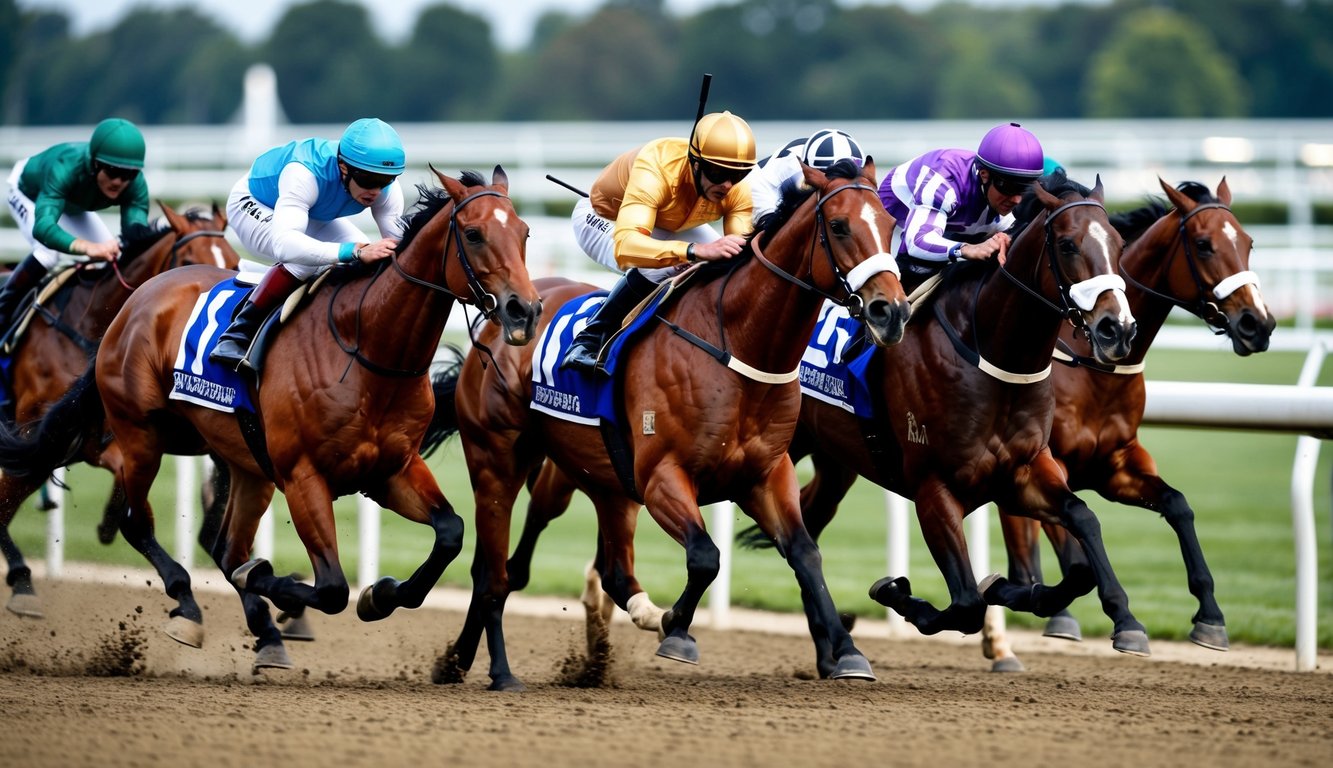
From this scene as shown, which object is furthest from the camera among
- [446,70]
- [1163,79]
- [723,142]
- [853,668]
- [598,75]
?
[598,75]

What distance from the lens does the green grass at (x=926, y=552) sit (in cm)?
903

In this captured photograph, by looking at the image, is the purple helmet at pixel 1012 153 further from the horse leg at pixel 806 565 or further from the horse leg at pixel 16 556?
the horse leg at pixel 16 556

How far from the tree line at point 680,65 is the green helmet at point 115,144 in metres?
52.3

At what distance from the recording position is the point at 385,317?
6.05 meters

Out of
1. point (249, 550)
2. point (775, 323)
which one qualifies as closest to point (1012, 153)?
point (775, 323)

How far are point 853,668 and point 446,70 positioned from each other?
68.7 meters

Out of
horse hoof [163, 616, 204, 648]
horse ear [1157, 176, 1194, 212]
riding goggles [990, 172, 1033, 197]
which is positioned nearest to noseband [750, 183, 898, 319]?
riding goggles [990, 172, 1033, 197]

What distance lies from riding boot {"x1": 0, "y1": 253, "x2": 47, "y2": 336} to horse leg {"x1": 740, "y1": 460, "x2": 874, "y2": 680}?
174 inches

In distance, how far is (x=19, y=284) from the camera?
28.1 ft

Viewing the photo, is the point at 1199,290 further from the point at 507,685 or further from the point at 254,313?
the point at 254,313

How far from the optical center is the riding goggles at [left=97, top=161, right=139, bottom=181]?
8070mm

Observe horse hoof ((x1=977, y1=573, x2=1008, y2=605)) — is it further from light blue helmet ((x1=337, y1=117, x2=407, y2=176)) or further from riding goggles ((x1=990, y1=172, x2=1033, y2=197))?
light blue helmet ((x1=337, y1=117, x2=407, y2=176))

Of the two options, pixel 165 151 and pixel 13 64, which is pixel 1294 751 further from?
pixel 13 64

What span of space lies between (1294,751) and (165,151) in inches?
835
